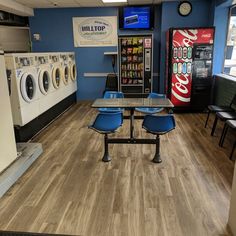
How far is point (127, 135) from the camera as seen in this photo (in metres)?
4.38

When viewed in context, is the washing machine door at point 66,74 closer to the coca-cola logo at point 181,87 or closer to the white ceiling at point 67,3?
the white ceiling at point 67,3

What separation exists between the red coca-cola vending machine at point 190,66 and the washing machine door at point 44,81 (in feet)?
9.11

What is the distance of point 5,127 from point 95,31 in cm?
458

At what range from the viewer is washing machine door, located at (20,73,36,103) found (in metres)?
3.66

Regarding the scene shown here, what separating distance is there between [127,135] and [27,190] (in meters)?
2.13

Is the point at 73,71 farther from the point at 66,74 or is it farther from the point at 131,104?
the point at 131,104

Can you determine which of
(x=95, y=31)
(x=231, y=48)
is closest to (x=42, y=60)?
(x=95, y=31)

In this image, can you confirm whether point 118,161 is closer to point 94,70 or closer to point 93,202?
point 93,202

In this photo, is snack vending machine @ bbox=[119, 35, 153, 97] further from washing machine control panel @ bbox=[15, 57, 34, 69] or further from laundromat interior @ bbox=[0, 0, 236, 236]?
washing machine control panel @ bbox=[15, 57, 34, 69]

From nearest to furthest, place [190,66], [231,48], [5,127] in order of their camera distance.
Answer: [5,127] < [190,66] < [231,48]

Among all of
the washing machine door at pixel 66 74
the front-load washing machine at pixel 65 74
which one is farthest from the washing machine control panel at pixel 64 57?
the washing machine door at pixel 66 74

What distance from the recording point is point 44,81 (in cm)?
462

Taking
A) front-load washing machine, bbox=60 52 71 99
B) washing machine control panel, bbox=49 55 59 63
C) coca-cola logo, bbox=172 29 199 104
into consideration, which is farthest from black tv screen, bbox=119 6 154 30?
washing machine control panel, bbox=49 55 59 63

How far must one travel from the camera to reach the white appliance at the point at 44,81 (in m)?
4.31
